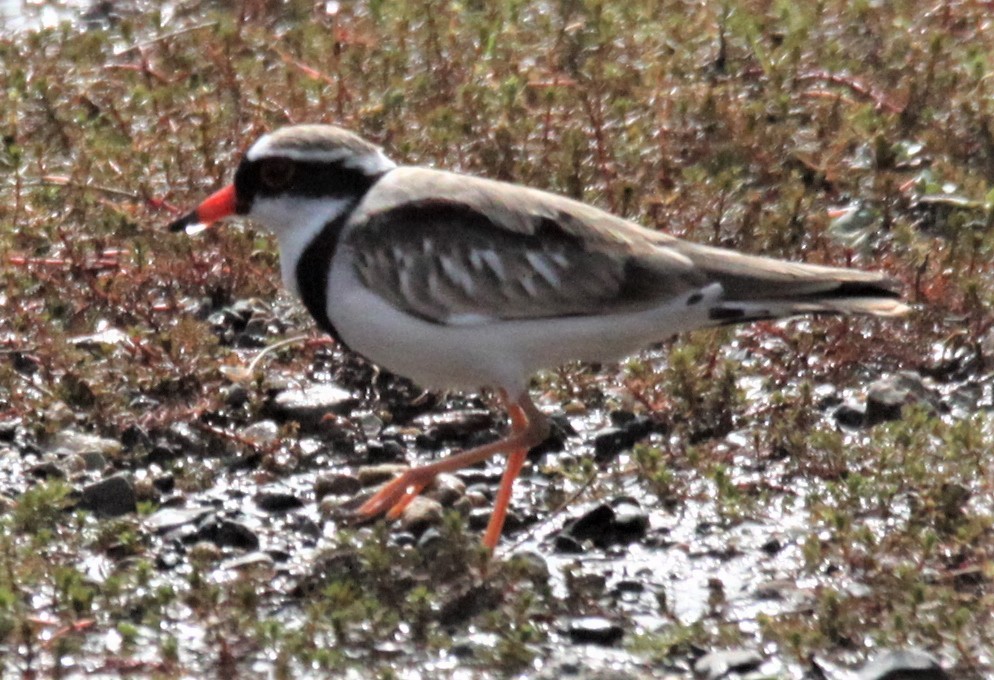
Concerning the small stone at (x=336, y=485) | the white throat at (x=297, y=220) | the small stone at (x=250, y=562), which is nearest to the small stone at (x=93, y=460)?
the small stone at (x=336, y=485)

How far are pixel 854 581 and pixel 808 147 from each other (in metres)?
3.15

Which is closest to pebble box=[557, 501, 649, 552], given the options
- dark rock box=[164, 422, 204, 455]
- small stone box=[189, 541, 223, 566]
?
small stone box=[189, 541, 223, 566]

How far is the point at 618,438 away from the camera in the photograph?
6.52 metres

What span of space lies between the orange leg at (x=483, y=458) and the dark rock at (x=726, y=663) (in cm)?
107

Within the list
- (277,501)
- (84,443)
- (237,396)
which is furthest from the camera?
(237,396)

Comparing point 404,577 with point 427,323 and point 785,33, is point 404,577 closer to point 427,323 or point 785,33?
point 427,323

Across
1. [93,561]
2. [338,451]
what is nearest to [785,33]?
[338,451]

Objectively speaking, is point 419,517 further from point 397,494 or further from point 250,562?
point 250,562

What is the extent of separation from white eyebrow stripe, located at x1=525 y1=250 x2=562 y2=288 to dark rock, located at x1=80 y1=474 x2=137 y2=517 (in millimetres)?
1537

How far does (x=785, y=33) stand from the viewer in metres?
8.96

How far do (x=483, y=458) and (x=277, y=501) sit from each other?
743 mm

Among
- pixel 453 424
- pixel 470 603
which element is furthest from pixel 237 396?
pixel 470 603

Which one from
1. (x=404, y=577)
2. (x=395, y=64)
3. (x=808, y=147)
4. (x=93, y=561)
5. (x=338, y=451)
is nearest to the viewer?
(x=404, y=577)

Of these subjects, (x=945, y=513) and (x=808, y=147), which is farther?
(x=808, y=147)
